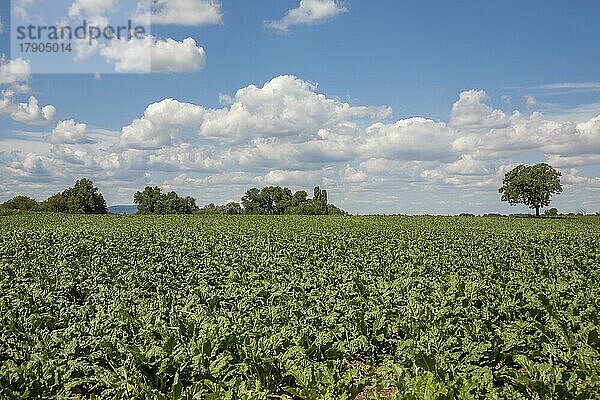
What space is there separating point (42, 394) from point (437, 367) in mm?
4824

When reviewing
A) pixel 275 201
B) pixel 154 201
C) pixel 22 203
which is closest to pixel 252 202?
pixel 275 201

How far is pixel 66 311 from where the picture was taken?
10188mm

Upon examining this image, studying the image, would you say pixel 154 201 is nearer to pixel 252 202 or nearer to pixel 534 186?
pixel 252 202

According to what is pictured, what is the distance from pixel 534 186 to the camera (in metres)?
72.4

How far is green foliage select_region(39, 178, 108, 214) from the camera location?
104m

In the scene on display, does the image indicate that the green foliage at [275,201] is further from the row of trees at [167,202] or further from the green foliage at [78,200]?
the green foliage at [78,200]

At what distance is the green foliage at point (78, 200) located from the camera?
4085 inches

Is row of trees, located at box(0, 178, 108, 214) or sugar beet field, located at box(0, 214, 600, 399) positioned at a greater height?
row of trees, located at box(0, 178, 108, 214)

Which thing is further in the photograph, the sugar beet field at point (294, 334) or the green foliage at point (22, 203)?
the green foliage at point (22, 203)

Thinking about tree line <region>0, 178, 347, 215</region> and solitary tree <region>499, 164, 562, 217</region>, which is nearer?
solitary tree <region>499, 164, 562, 217</region>

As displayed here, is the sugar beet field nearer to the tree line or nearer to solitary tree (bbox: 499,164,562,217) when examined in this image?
solitary tree (bbox: 499,164,562,217)

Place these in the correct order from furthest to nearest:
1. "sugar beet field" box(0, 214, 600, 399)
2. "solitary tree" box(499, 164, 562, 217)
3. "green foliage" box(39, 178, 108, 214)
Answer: "green foliage" box(39, 178, 108, 214), "solitary tree" box(499, 164, 562, 217), "sugar beet field" box(0, 214, 600, 399)

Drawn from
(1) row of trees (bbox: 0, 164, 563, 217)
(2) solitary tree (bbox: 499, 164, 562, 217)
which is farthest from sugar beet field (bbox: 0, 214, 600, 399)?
(1) row of trees (bbox: 0, 164, 563, 217)

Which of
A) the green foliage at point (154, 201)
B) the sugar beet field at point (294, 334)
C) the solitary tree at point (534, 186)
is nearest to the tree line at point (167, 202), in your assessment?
the green foliage at point (154, 201)
